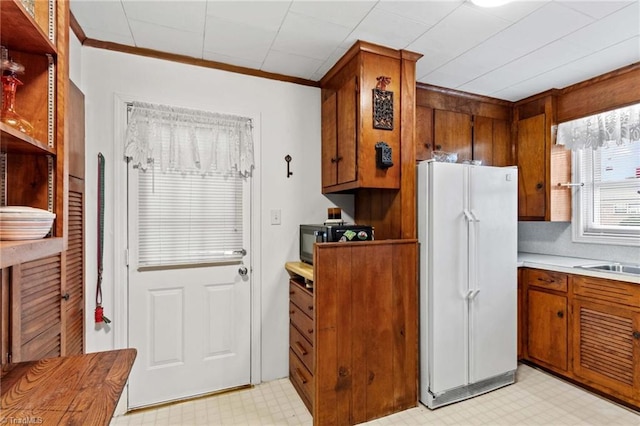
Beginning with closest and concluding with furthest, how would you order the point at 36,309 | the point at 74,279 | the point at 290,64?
the point at 36,309 < the point at 74,279 < the point at 290,64

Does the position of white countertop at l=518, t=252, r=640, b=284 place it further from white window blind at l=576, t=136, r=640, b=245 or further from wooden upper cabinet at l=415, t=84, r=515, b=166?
wooden upper cabinet at l=415, t=84, r=515, b=166

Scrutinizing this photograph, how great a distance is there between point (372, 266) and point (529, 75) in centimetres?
204

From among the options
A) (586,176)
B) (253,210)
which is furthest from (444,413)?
(586,176)

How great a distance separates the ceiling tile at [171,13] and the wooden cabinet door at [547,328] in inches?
126

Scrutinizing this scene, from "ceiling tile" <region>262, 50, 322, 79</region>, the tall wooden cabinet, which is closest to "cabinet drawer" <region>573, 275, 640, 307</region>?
→ "ceiling tile" <region>262, 50, 322, 79</region>

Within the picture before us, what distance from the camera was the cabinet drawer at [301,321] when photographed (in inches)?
83.4

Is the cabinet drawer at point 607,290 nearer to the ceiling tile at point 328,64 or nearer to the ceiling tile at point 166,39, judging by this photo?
the ceiling tile at point 328,64

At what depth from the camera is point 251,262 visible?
246 centimetres

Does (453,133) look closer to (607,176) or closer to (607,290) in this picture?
(607,176)

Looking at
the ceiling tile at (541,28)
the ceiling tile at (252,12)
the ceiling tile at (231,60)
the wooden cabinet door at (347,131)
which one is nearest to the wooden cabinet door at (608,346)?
the ceiling tile at (541,28)

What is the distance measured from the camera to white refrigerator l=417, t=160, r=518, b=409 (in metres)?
2.18

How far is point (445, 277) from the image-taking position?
220cm

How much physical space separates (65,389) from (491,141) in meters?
3.45

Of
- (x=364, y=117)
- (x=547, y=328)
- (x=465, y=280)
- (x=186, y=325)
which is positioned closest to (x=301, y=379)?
(x=186, y=325)
